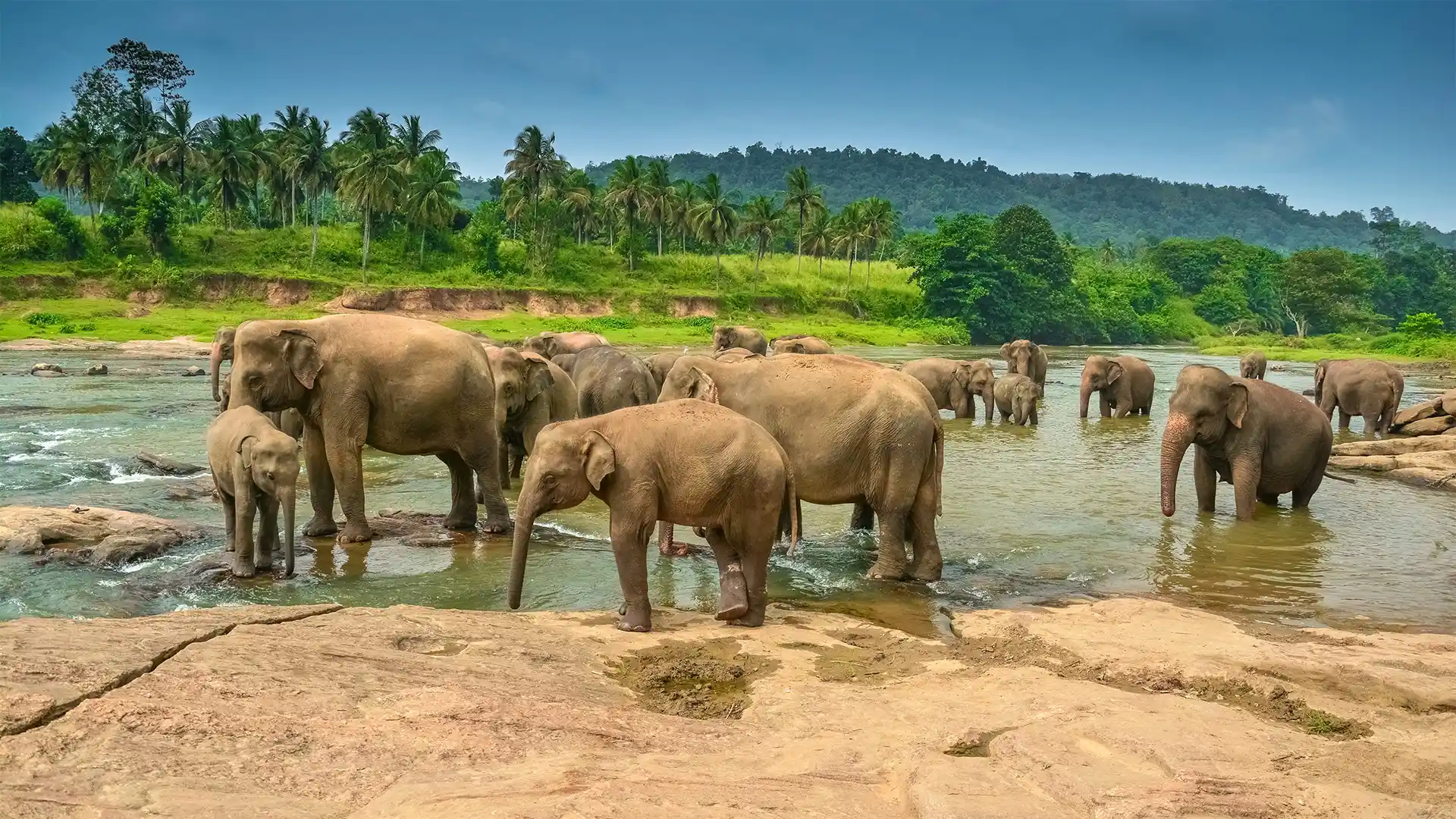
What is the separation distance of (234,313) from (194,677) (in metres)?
58.7

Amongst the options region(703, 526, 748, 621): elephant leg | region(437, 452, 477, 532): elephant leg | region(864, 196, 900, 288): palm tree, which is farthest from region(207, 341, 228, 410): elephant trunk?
region(864, 196, 900, 288): palm tree

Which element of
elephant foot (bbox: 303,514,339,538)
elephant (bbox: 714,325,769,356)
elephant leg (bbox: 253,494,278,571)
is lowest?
elephant foot (bbox: 303,514,339,538)

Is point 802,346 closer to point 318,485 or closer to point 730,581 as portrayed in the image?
point 318,485

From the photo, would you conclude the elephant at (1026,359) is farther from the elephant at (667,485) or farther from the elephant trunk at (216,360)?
the elephant at (667,485)

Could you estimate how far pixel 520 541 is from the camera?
745cm

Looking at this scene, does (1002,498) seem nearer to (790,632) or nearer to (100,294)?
(790,632)

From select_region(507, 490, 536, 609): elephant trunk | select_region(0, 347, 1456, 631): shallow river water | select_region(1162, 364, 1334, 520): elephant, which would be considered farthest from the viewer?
select_region(1162, 364, 1334, 520): elephant

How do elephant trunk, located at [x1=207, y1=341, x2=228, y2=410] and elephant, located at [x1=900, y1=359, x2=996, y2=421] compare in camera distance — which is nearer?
elephant trunk, located at [x1=207, y1=341, x2=228, y2=410]

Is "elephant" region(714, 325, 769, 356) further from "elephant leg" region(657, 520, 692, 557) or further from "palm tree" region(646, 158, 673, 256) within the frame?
"palm tree" region(646, 158, 673, 256)

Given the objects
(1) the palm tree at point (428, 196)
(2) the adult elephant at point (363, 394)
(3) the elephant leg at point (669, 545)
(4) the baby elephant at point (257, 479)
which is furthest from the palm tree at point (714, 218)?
(4) the baby elephant at point (257, 479)

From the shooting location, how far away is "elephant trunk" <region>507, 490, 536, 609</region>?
7.34m

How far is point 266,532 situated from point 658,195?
247 ft

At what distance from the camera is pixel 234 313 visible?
58.1 meters

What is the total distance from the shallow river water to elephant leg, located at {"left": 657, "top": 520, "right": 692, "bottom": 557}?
14cm
